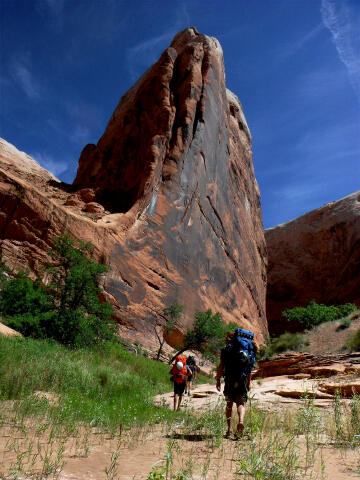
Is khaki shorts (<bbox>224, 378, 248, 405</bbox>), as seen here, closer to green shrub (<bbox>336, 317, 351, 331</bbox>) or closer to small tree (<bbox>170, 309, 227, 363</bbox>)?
green shrub (<bbox>336, 317, 351, 331</bbox>)

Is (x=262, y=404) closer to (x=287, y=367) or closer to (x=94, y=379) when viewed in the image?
(x=94, y=379)

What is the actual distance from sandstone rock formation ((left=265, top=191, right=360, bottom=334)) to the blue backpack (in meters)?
48.3

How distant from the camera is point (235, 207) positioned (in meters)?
38.7

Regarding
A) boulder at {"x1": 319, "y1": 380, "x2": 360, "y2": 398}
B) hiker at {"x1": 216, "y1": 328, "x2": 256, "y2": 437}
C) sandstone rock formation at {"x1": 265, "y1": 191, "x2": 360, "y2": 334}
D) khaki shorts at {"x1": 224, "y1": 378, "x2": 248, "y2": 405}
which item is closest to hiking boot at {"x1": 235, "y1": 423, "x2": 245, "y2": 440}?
hiker at {"x1": 216, "y1": 328, "x2": 256, "y2": 437}

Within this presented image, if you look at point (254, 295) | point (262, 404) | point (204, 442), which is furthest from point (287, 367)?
point (254, 295)

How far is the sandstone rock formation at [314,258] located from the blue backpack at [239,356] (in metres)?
48.3

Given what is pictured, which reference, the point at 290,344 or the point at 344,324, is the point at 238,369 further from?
the point at 344,324

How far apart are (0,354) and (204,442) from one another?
177 inches

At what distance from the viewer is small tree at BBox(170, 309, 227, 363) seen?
2331 centimetres

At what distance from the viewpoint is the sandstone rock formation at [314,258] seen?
5284 cm

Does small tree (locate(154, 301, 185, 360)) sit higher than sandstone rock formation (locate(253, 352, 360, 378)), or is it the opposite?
small tree (locate(154, 301, 185, 360))

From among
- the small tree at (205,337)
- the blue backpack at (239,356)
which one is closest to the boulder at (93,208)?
the small tree at (205,337)

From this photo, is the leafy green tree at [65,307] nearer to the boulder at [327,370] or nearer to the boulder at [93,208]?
the boulder at [327,370]

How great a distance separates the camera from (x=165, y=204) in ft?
92.0
